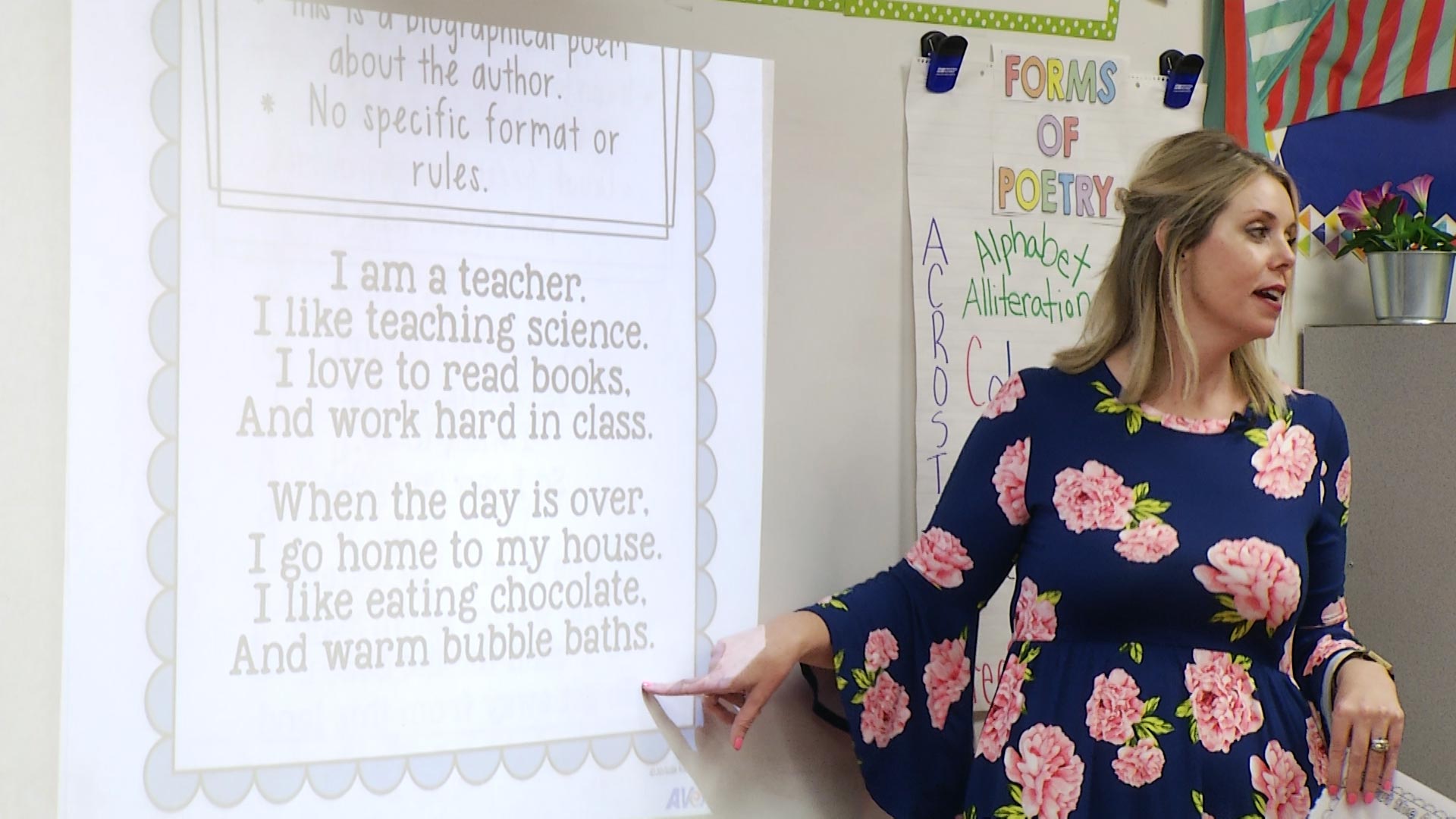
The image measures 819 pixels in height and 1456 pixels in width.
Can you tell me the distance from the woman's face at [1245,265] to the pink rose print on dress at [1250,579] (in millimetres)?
227

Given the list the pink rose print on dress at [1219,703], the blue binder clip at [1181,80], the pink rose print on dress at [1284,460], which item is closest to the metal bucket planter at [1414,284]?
the blue binder clip at [1181,80]

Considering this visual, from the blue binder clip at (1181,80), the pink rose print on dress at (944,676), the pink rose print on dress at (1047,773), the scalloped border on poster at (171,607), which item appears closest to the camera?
the scalloped border on poster at (171,607)

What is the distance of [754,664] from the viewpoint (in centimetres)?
120

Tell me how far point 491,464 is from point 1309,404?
89 cm

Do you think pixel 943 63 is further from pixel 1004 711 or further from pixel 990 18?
pixel 1004 711

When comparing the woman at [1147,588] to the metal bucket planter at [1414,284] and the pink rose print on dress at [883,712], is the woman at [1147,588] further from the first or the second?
the metal bucket planter at [1414,284]

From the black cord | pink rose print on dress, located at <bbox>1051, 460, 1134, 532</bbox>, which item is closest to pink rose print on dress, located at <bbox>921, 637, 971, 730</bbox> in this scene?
the black cord

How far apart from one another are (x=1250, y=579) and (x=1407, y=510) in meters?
0.59

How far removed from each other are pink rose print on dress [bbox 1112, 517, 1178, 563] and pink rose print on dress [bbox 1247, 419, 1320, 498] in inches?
4.7

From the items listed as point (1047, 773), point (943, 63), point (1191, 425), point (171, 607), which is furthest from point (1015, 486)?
point (171, 607)

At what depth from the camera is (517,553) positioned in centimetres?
118

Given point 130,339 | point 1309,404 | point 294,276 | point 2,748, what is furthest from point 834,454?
point 2,748

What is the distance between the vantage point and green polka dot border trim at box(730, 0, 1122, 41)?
4.44 feet

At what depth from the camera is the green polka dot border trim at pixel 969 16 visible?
1.35 meters
